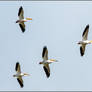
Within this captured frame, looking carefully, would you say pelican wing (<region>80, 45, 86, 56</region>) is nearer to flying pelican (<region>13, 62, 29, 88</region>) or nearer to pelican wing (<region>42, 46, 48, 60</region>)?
pelican wing (<region>42, 46, 48, 60</region>)

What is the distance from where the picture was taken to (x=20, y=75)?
174 ft

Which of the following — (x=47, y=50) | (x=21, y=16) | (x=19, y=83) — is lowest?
(x=19, y=83)

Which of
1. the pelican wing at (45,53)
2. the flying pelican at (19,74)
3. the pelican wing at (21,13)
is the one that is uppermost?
the pelican wing at (21,13)

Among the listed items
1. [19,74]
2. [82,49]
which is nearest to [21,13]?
[19,74]

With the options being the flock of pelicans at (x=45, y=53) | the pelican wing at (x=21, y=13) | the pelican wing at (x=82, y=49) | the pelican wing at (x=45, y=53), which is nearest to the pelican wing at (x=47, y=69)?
the flock of pelicans at (x=45, y=53)

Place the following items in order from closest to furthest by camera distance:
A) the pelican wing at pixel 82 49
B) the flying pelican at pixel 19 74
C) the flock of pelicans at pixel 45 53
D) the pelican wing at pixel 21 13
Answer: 1. the flock of pelicans at pixel 45 53
2. the pelican wing at pixel 82 49
3. the flying pelican at pixel 19 74
4. the pelican wing at pixel 21 13

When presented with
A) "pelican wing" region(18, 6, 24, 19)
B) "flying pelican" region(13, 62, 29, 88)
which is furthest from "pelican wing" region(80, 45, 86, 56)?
"pelican wing" region(18, 6, 24, 19)

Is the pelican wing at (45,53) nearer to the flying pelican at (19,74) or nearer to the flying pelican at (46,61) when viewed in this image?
the flying pelican at (46,61)

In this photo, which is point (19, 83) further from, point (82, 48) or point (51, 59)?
point (82, 48)

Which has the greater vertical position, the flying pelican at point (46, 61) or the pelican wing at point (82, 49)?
the pelican wing at point (82, 49)

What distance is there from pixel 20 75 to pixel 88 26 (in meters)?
10.5

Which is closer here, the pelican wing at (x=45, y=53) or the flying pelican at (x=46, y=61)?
the pelican wing at (x=45, y=53)

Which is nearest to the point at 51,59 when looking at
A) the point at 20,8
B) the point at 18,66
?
the point at 18,66

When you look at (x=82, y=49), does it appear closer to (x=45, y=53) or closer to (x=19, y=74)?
(x=45, y=53)
